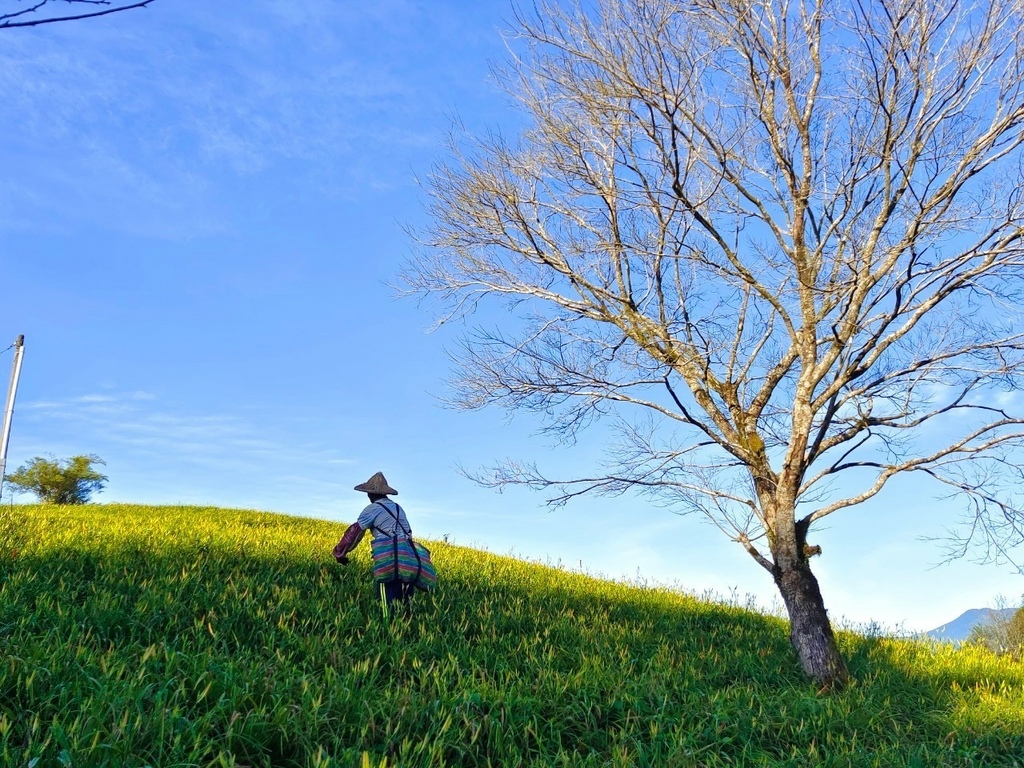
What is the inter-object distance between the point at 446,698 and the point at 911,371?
750cm

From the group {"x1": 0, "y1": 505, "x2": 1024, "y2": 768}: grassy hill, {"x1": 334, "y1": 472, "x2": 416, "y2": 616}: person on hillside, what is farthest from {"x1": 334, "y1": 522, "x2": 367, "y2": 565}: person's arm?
{"x1": 0, "y1": 505, "x2": 1024, "y2": 768}: grassy hill

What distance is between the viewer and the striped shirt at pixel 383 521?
8626mm

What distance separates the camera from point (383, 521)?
8.68 metres

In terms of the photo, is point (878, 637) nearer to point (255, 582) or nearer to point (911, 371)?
point (911, 371)

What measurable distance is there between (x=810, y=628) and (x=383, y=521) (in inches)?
218

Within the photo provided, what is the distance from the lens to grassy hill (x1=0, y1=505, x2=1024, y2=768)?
4.68 metres

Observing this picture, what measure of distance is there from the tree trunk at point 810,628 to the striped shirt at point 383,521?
4.97m

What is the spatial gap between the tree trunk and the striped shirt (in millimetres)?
4970

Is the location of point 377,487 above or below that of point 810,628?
above

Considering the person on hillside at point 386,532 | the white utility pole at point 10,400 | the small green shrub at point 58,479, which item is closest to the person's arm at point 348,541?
the person on hillside at point 386,532

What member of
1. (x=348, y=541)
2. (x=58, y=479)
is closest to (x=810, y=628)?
(x=348, y=541)

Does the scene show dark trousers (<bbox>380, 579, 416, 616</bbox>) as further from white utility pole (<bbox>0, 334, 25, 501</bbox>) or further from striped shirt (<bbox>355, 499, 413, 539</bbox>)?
white utility pole (<bbox>0, 334, 25, 501</bbox>)

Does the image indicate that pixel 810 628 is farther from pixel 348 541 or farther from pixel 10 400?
pixel 10 400

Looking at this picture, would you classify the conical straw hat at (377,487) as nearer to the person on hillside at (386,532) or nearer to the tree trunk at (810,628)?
the person on hillside at (386,532)
